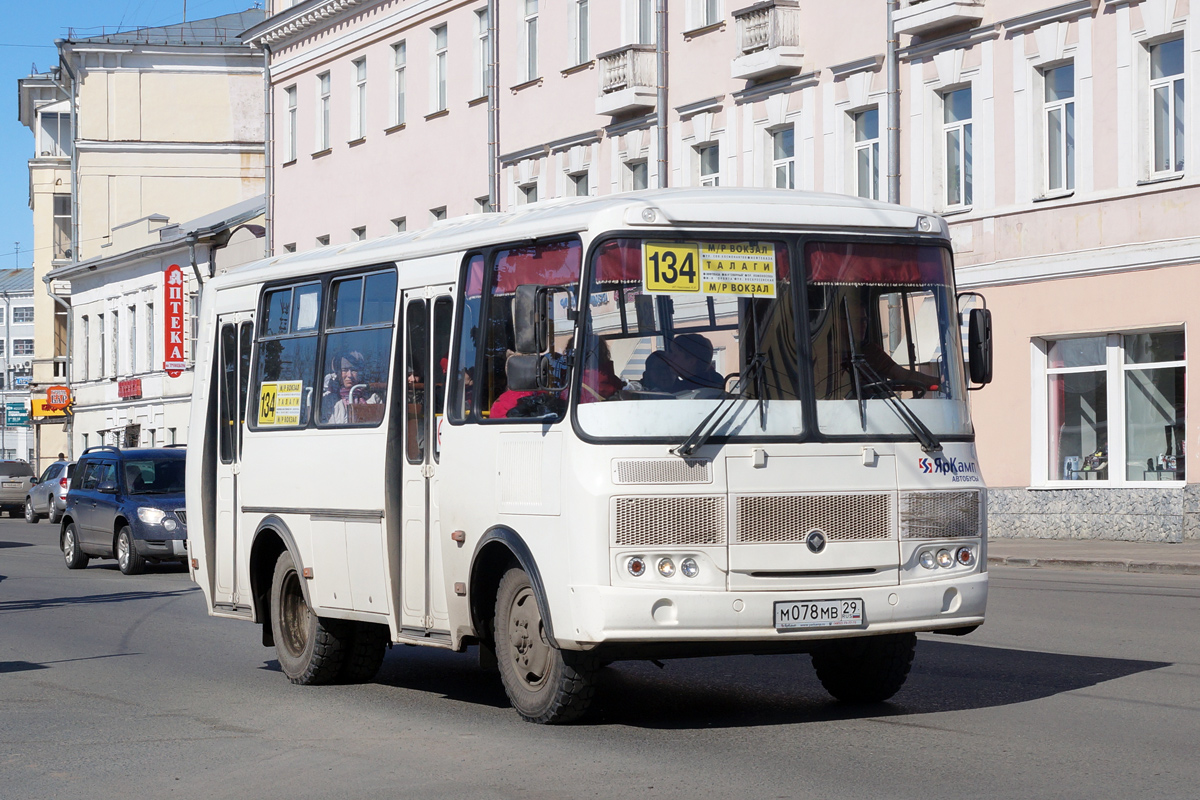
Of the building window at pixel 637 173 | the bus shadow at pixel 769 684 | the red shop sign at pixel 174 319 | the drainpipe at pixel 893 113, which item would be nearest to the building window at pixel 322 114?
the red shop sign at pixel 174 319

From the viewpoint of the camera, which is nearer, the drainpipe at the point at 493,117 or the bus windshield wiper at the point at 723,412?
the bus windshield wiper at the point at 723,412

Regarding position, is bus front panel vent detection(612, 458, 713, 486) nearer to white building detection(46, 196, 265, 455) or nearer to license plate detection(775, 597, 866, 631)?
license plate detection(775, 597, 866, 631)

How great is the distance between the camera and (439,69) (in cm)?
4394

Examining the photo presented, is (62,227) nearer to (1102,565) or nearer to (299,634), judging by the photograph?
(1102,565)

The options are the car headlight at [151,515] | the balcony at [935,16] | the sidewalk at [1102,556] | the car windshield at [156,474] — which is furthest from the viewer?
the balcony at [935,16]

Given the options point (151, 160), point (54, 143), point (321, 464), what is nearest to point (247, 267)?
point (321, 464)

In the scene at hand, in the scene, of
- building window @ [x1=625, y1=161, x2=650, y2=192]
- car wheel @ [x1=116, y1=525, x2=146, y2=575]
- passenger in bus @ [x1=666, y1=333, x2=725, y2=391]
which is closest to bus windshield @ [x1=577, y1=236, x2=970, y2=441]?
passenger in bus @ [x1=666, y1=333, x2=725, y2=391]

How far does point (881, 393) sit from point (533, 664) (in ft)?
7.41

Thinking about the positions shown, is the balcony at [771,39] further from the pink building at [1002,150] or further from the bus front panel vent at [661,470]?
the bus front panel vent at [661,470]

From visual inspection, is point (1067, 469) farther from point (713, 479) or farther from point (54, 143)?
point (54, 143)

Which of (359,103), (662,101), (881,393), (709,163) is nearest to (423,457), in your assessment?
(881,393)

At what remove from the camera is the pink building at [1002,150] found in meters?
26.1

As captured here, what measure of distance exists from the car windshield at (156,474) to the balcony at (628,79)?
13.1m

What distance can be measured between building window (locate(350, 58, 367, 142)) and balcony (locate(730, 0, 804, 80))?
52.9 ft
